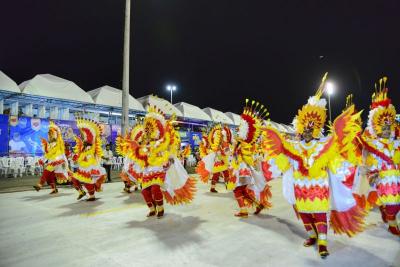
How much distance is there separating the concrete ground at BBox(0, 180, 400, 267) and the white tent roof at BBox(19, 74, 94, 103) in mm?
12139

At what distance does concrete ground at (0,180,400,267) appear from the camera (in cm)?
382

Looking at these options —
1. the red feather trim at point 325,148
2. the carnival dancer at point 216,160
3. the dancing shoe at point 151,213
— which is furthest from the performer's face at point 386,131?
the carnival dancer at point 216,160

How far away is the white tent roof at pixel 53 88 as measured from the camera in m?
17.6

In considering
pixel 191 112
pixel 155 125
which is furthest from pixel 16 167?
pixel 191 112

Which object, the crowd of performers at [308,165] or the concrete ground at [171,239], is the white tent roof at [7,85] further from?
the concrete ground at [171,239]

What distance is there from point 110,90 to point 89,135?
14.7 m

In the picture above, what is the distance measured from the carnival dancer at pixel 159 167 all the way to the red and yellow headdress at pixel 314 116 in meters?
2.89

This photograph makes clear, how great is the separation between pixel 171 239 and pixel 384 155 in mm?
3755

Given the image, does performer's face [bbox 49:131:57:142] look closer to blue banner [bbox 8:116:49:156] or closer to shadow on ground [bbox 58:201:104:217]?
shadow on ground [bbox 58:201:104:217]

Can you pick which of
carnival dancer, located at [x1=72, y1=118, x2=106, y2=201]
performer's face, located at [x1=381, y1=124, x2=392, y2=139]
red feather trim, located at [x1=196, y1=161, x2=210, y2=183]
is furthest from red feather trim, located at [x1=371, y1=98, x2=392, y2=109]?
carnival dancer, located at [x1=72, y1=118, x2=106, y2=201]

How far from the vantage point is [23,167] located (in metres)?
14.7

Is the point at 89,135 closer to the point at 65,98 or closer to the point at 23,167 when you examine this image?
the point at 23,167

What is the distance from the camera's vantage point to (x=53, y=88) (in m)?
18.7

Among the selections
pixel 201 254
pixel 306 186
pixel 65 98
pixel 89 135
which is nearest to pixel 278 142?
pixel 306 186
